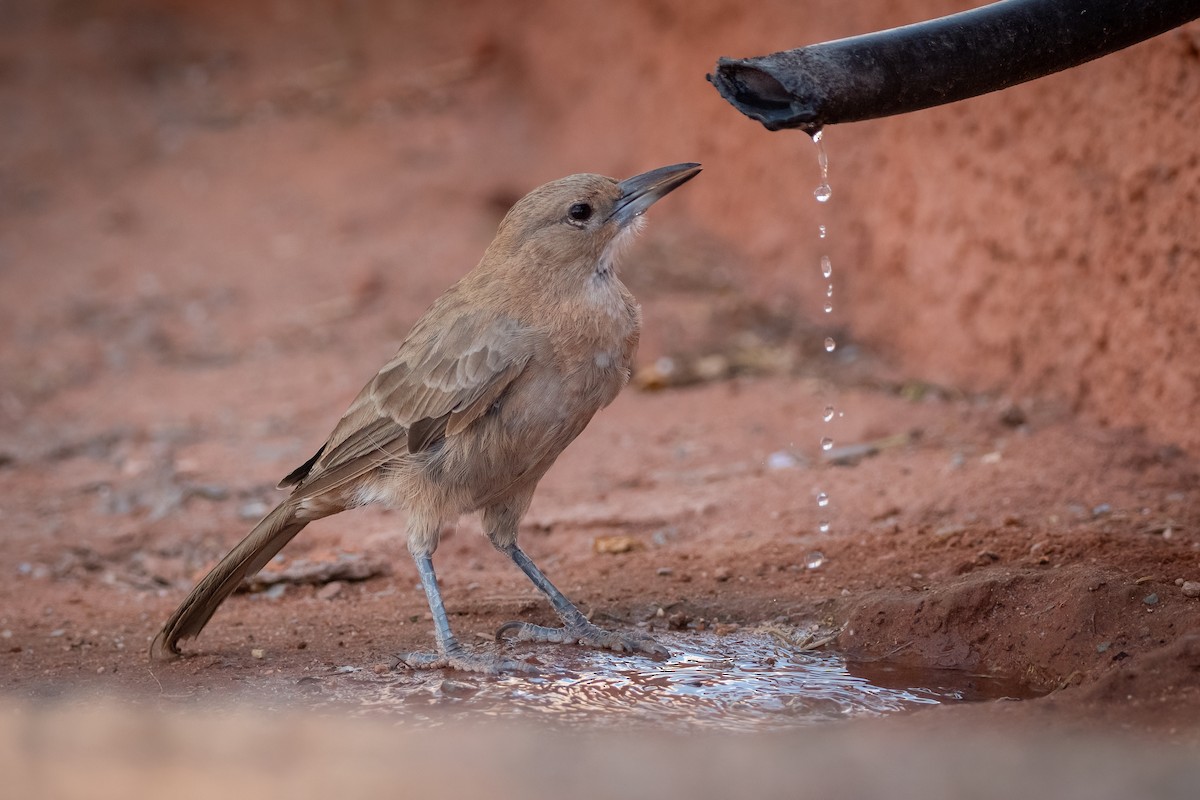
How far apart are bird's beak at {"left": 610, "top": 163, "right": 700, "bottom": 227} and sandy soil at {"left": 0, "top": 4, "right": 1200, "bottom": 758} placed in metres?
Result: 1.59

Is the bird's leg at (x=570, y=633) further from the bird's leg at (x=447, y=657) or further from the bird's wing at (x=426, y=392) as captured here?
the bird's wing at (x=426, y=392)

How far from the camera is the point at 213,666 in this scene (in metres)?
4.79

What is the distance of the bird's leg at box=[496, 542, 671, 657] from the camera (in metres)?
4.74

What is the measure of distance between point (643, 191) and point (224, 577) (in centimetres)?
223

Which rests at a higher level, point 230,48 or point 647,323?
point 230,48

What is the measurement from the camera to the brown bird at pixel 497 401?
15.7ft

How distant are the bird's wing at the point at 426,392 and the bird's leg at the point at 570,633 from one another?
74 centimetres

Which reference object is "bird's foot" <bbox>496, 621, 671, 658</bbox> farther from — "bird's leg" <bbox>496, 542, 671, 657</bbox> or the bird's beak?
the bird's beak

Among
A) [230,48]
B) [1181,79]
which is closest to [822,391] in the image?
[1181,79]

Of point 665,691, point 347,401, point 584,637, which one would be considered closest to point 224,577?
point 584,637

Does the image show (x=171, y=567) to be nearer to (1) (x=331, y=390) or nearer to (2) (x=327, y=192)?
(1) (x=331, y=390)

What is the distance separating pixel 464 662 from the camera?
455 centimetres

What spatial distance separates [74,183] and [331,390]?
5.76 metres

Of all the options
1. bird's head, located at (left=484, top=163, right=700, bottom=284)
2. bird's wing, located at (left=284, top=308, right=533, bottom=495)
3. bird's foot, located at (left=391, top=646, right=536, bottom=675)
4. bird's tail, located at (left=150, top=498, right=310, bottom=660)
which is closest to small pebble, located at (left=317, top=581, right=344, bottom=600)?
bird's tail, located at (left=150, top=498, right=310, bottom=660)
